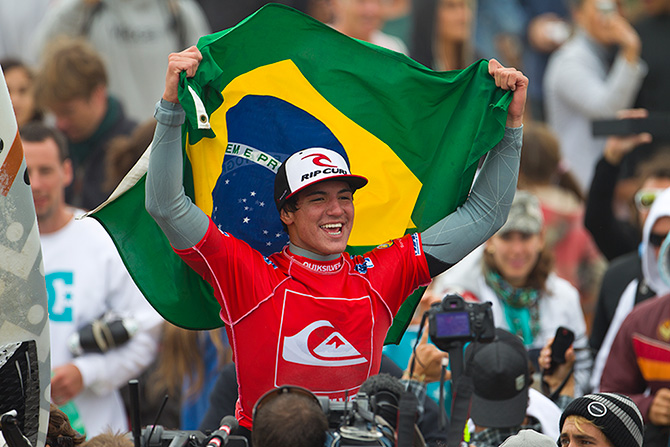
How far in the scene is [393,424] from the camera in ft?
12.3

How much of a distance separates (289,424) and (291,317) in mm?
942

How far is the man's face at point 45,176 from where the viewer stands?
6605 millimetres

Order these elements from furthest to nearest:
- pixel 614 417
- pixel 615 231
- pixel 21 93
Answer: pixel 21 93, pixel 615 231, pixel 614 417

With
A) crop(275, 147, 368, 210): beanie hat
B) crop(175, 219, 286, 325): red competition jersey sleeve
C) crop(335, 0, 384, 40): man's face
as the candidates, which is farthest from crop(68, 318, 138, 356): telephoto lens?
crop(335, 0, 384, 40): man's face

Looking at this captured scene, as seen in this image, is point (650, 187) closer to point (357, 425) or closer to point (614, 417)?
point (614, 417)

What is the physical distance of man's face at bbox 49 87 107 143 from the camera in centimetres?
808

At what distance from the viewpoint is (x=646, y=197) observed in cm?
688

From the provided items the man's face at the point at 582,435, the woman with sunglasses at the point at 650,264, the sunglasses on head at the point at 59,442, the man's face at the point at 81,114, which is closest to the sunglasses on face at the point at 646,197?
the woman with sunglasses at the point at 650,264

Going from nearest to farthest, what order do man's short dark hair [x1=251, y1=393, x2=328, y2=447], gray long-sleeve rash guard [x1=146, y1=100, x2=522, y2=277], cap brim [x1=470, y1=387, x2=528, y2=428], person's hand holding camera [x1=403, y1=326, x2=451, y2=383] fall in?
man's short dark hair [x1=251, y1=393, x2=328, y2=447] < gray long-sleeve rash guard [x1=146, y1=100, x2=522, y2=277] < cap brim [x1=470, y1=387, x2=528, y2=428] < person's hand holding camera [x1=403, y1=326, x2=451, y2=383]

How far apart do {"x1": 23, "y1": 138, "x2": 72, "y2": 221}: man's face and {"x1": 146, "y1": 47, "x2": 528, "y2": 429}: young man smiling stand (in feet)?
8.45

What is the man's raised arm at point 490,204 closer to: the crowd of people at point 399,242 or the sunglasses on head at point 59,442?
the crowd of people at point 399,242

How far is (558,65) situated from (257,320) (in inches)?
225

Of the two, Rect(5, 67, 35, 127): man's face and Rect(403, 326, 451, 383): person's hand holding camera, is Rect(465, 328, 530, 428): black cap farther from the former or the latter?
Rect(5, 67, 35, 127): man's face

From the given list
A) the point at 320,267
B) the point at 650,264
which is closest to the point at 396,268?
the point at 320,267
